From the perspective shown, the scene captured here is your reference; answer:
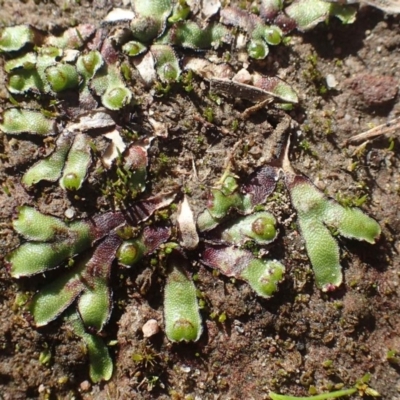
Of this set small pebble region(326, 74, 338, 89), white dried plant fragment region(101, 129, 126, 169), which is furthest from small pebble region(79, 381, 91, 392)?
small pebble region(326, 74, 338, 89)

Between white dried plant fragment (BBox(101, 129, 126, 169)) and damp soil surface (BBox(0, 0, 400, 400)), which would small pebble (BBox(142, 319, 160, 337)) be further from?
white dried plant fragment (BBox(101, 129, 126, 169))

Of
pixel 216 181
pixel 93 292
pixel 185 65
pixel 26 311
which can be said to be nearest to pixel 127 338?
pixel 93 292

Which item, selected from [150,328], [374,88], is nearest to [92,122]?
[150,328]

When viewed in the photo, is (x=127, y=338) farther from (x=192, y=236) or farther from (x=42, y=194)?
(x=42, y=194)

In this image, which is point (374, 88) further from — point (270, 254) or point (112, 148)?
point (112, 148)

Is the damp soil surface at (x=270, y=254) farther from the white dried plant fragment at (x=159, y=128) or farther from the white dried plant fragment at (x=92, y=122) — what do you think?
the white dried plant fragment at (x=92, y=122)

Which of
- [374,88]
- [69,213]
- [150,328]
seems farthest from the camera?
[374,88]

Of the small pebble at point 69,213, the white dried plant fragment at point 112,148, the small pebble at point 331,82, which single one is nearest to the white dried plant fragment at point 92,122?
the white dried plant fragment at point 112,148
